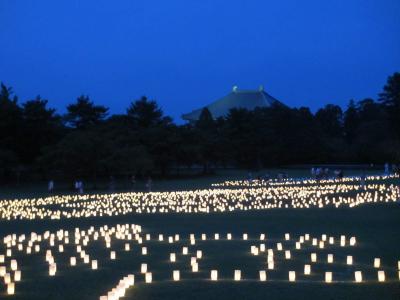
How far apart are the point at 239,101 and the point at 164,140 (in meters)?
59.0

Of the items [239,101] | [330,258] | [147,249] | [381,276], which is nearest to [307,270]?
[381,276]

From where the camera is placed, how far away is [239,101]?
116m

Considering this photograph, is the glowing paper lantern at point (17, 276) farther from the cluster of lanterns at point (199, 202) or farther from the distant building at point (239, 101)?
the distant building at point (239, 101)

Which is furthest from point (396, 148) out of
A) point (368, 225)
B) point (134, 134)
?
point (134, 134)

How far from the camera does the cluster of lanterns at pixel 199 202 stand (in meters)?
26.0

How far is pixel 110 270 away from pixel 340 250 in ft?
17.1

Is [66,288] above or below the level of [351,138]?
below

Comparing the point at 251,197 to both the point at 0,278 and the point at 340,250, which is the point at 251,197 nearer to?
the point at 340,250

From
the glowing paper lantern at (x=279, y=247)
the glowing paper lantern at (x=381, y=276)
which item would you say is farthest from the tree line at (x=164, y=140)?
the glowing paper lantern at (x=381, y=276)

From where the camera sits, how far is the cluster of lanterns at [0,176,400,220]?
26016 mm

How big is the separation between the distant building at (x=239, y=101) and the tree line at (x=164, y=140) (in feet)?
75.6

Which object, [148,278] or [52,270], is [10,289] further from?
[148,278]

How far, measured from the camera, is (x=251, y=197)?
3319 cm

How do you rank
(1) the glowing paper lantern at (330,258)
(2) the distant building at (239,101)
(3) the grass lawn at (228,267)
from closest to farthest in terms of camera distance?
1. (3) the grass lawn at (228,267)
2. (1) the glowing paper lantern at (330,258)
3. (2) the distant building at (239,101)
